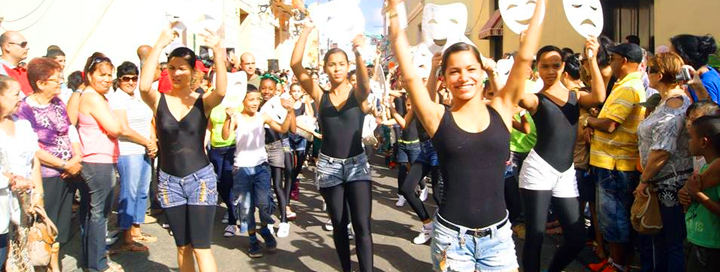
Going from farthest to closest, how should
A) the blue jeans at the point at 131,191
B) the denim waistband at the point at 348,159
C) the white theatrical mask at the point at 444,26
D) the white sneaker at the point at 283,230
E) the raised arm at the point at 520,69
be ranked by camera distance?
the white sneaker at the point at 283,230 → the blue jeans at the point at 131,191 → the denim waistband at the point at 348,159 → the white theatrical mask at the point at 444,26 → the raised arm at the point at 520,69

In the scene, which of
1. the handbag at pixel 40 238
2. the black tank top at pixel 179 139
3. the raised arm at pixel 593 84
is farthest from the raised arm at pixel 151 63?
the raised arm at pixel 593 84

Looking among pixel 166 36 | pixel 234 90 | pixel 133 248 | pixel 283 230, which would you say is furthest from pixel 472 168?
pixel 133 248

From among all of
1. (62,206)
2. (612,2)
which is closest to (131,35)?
(62,206)

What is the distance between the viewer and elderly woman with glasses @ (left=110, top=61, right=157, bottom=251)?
573cm

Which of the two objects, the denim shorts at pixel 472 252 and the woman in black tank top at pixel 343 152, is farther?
the woman in black tank top at pixel 343 152

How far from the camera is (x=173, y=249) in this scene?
602 centimetres

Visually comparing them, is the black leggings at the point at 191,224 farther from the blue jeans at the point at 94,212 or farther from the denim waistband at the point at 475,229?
the denim waistband at the point at 475,229

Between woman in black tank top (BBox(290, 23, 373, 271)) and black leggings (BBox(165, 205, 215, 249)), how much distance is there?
1009 millimetres

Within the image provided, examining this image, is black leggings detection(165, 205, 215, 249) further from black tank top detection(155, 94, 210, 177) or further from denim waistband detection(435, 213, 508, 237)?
denim waistband detection(435, 213, 508, 237)

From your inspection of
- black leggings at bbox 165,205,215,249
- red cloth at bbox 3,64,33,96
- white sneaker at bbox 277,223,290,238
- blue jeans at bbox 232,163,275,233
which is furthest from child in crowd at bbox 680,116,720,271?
red cloth at bbox 3,64,33,96

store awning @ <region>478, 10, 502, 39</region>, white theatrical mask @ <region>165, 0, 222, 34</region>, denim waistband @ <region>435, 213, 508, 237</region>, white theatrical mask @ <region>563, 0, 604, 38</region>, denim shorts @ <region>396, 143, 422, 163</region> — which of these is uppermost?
store awning @ <region>478, 10, 502, 39</region>

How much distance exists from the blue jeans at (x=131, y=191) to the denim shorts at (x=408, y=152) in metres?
3.10

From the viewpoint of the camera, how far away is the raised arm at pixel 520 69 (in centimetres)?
297

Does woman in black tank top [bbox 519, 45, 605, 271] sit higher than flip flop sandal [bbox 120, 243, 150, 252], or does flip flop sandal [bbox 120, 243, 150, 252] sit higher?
woman in black tank top [bbox 519, 45, 605, 271]
